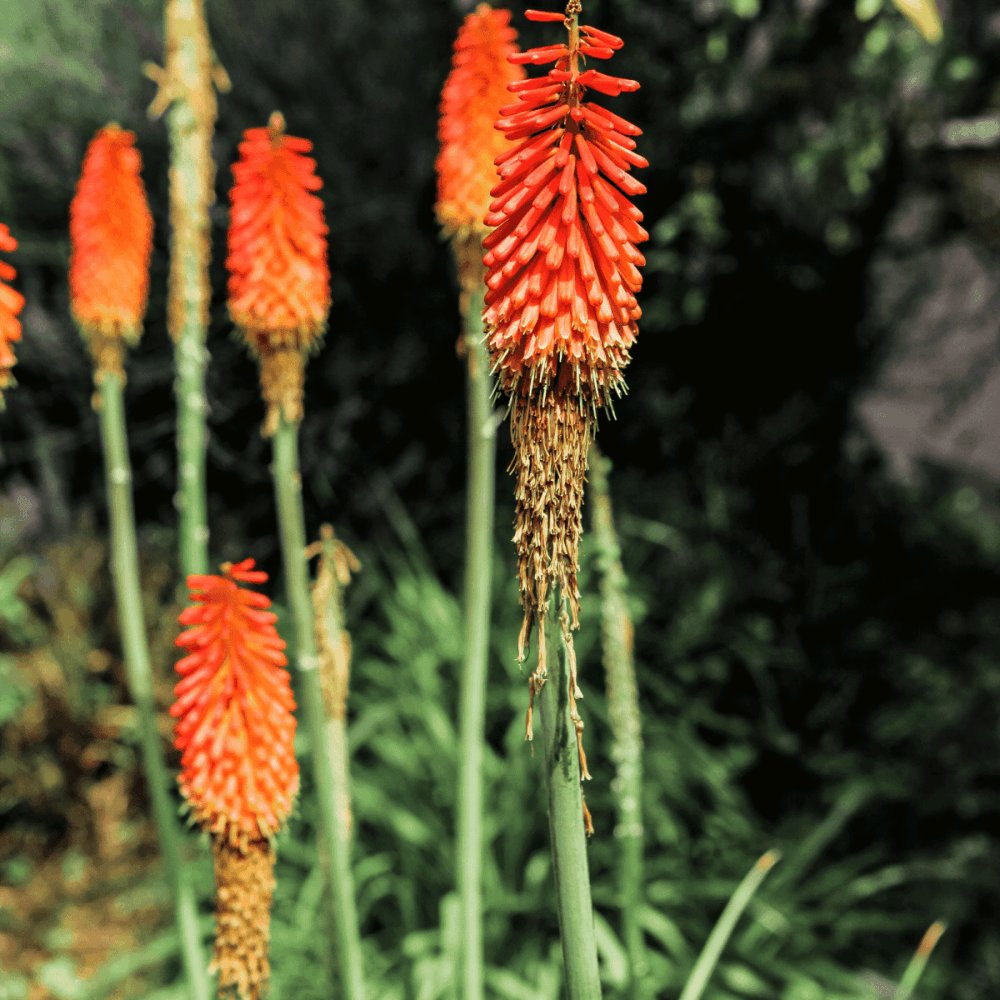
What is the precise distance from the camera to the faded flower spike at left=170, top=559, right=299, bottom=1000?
1.03m

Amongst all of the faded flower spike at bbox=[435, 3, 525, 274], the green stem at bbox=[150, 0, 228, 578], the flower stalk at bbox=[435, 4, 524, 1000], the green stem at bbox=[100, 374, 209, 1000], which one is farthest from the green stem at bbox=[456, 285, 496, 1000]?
the green stem at bbox=[150, 0, 228, 578]

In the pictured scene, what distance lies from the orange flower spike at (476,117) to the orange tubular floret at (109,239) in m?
0.72

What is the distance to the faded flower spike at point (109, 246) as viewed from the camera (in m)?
1.79

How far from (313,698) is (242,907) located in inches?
16.1

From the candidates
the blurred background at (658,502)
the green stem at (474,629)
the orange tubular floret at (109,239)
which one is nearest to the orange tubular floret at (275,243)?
the green stem at (474,629)

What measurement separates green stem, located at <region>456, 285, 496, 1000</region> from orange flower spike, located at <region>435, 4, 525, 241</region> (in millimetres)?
168

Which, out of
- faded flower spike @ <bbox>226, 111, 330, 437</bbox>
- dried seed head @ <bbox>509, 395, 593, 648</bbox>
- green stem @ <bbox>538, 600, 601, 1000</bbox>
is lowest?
green stem @ <bbox>538, 600, 601, 1000</bbox>

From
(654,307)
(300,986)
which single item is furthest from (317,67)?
(300,986)

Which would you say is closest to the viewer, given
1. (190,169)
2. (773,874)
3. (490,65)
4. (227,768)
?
(227,768)

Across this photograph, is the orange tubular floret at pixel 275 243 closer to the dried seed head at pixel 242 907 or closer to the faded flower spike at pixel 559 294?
the faded flower spike at pixel 559 294

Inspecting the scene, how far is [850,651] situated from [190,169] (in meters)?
3.00

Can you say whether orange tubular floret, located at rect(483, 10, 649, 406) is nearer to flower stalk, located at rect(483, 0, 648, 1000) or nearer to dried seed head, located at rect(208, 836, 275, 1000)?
flower stalk, located at rect(483, 0, 648, 1000)

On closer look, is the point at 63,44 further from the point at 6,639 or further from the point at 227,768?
the point at 227,768

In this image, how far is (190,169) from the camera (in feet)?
5.98
